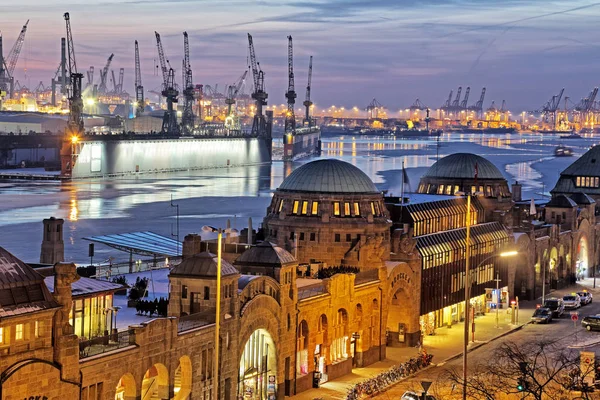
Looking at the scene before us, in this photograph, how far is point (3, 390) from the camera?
41.3 metres

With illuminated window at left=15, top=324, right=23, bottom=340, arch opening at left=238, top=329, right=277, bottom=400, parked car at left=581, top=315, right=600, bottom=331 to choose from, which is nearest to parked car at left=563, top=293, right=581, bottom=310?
parked car at left=581, top=315, right=600, bottom=331

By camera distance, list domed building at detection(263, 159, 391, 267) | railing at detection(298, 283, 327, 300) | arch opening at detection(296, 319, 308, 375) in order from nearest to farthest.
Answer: arch opening at detection(296, 319, 308, 375) < railing at detection(298, 283, 327, 300) < domed building at detection(263, 159, 391, 267)

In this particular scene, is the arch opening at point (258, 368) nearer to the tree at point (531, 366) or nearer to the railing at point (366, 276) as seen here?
the tree at point (531, 366)

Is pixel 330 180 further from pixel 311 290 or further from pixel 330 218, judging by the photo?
pixel 311 290

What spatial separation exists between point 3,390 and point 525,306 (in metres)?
66.6

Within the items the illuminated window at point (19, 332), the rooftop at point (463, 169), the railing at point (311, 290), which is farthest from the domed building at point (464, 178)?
the illuminated window at point (19, 332)

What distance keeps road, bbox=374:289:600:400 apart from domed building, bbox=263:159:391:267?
860cm

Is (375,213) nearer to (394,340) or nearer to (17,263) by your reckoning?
(394,340)

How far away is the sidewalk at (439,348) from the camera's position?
65000 mm

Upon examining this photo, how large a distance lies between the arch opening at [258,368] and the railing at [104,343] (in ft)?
33.6

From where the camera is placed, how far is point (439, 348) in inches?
3115

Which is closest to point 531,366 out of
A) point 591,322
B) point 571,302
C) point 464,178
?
point 591,322

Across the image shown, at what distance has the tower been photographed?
228ft

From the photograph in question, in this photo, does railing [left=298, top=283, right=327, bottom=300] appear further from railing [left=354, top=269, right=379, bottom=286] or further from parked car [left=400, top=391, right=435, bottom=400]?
parked car [left=400, top=391, right=435, bottom=400]
